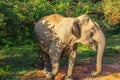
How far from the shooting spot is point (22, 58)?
11.6 metres

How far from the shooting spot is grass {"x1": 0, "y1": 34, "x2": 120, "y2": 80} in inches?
373

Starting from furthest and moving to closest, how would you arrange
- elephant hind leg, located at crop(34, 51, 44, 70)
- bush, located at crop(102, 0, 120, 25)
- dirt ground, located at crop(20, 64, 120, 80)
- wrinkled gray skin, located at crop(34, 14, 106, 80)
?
bush, located at crop(102, 0, 120, 25) < elephant hind leg, located at crop(34, 51, 44, 70) < dirt ground, located at crop(20, 64, 120, 80) < wrinkled gray skin, located at crop(34, 14, 106, 80)

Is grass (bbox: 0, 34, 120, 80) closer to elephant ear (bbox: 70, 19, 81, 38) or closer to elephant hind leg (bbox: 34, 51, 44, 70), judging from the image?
elephant hind leg (bbox: 34, 51, 44, 70)

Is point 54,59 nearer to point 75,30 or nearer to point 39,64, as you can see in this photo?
point 75,30

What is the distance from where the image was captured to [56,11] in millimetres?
12461

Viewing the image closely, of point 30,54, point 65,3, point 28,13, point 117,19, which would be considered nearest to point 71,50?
point 28,13

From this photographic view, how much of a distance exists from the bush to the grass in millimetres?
5631

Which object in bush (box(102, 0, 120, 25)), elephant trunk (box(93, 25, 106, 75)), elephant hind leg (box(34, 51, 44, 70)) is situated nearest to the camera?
elephant trunk (box(93, 25, 106, 75))

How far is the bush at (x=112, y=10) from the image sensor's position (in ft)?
63.6

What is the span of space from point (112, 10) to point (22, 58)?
30.4ft

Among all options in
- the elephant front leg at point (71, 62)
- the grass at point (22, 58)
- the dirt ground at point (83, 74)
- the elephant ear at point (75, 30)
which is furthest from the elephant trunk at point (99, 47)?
→ the grass at point (22, 58)

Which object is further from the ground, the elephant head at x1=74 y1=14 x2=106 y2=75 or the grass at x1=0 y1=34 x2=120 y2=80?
the elephant head at x1=74 y1=14 x2=106 y2=75

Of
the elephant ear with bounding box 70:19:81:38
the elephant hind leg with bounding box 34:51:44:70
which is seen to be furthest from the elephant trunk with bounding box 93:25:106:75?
the elephant hind leg with bounding box 34:51:44:70

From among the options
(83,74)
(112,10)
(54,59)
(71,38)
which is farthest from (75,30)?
(112,10)
